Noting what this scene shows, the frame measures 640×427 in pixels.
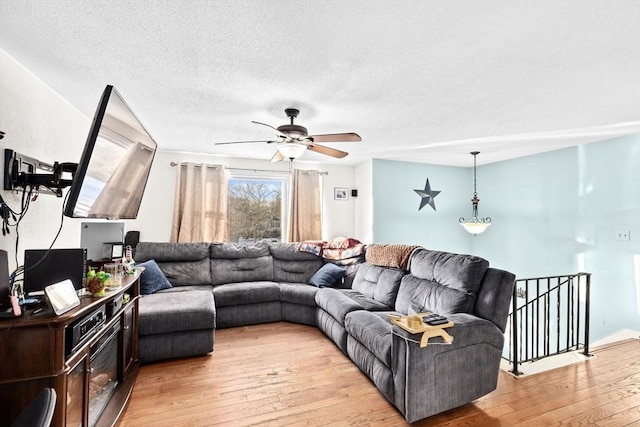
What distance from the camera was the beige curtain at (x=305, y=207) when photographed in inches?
191

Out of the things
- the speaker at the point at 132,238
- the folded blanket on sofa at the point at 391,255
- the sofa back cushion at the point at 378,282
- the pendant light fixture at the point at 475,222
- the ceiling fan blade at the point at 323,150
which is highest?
the ceiling fan blade at the point at 323,150

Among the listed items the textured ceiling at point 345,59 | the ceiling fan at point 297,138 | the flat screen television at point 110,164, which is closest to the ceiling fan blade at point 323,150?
the ceiling fan at point 297,138

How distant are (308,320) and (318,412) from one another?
164 cm

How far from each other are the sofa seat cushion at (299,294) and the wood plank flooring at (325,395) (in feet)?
2.54

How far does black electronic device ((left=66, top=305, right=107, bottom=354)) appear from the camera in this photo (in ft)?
4.41

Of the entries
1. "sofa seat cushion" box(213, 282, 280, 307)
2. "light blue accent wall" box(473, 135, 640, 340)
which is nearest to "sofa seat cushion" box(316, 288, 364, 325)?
"sofa seat cushion" box(213, 282, 280, 307)

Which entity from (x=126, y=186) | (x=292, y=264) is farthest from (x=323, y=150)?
(x=292, y=264)

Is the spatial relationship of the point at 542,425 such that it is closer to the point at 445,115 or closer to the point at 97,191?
the point at 445,115

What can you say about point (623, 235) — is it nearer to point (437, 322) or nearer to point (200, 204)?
point (437, 322)

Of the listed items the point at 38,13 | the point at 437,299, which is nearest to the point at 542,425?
the point at 437,299

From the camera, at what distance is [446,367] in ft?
6.34

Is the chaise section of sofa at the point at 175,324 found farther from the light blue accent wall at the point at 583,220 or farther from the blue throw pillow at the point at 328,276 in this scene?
the light blue accent wall at the point at 583,220

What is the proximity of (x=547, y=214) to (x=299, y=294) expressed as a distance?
382 cm

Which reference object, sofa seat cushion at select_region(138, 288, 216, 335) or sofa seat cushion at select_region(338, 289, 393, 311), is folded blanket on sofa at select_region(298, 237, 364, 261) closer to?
sofa seat cushion at select_region(338, 289, 393, 311)
